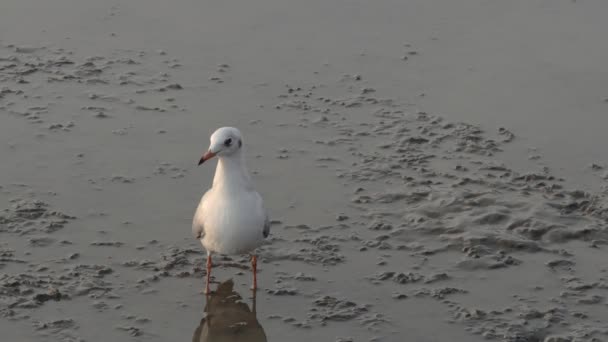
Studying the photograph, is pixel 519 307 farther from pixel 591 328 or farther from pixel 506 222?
pixel 506 222

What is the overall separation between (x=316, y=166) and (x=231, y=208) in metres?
2.57

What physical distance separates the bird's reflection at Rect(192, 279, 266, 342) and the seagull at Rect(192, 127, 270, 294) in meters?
0.45

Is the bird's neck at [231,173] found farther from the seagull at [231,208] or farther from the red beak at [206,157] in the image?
the red beak at [206,157]

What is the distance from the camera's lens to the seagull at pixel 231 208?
32.0ft

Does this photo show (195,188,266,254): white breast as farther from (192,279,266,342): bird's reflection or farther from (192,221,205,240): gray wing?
(192,279,266,342): bird's reflection

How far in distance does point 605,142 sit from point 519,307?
12.5 ft

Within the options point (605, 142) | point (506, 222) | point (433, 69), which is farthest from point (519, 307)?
point (433, 69)

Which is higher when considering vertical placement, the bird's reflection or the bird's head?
the bird's head

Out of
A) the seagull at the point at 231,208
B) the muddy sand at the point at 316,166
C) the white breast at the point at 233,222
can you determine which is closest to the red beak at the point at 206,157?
the seagull at the point at 231,208

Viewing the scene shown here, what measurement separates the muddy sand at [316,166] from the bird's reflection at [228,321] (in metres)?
0.02

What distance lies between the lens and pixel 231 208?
981cm

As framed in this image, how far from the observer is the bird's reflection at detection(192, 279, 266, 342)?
9.48 m

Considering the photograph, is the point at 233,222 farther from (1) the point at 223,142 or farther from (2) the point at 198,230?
(1) the point at 223,142

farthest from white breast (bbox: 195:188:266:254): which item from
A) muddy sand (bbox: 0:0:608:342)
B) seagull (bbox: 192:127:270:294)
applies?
muddy sand (bbox: 0:0:608:342)
